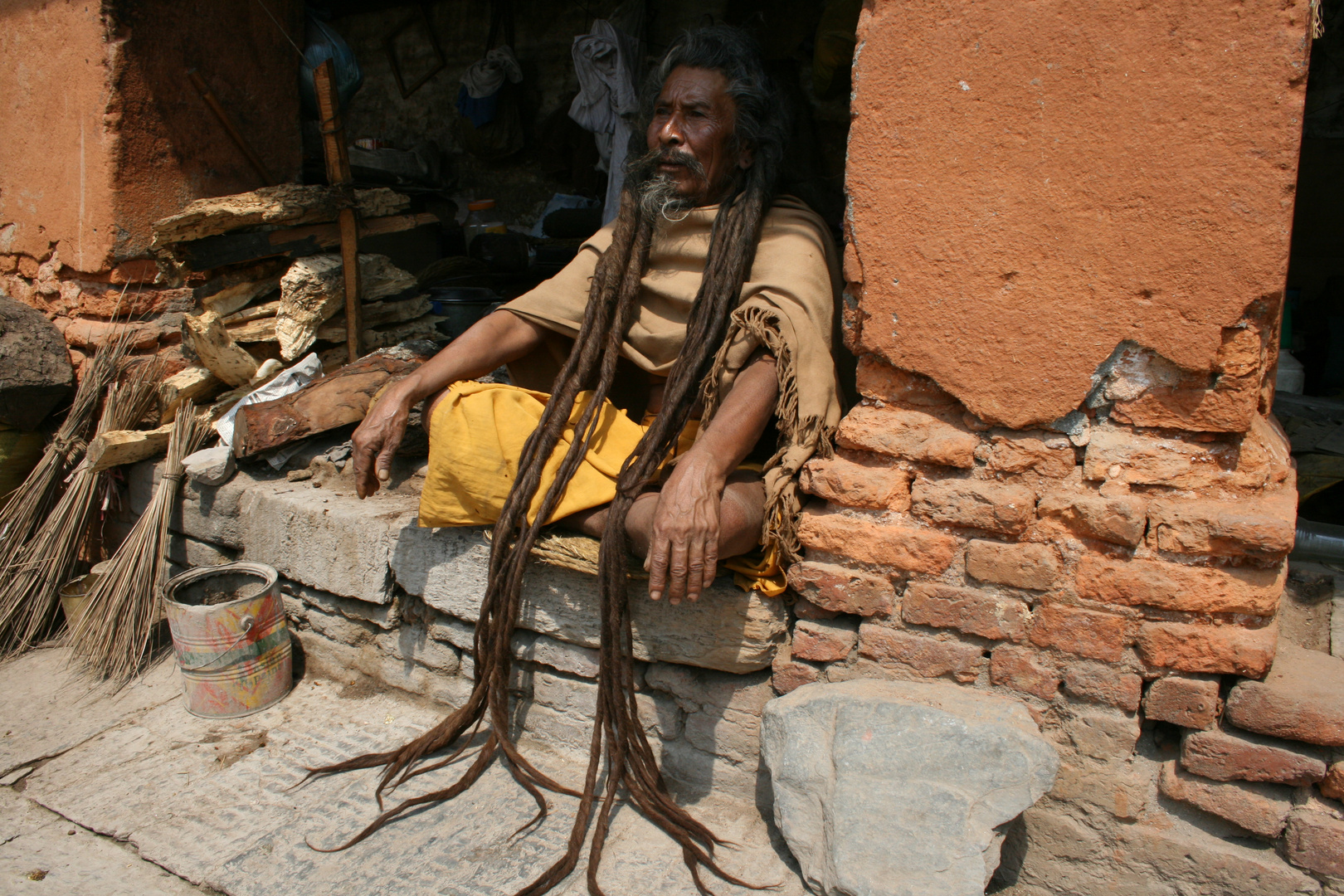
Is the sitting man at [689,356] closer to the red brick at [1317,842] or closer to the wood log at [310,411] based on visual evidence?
the wood log at [310,411]

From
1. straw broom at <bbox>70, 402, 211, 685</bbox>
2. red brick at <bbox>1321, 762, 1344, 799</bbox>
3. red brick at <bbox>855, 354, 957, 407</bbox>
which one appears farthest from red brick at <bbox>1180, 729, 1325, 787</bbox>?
straw broom at <bbox>70, 402, 211, 685</bbox>

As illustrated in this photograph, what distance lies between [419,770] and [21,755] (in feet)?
4.42

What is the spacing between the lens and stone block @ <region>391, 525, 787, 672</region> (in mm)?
2156

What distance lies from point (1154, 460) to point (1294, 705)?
56cm

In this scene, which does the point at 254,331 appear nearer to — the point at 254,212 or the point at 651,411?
the point at 254,212

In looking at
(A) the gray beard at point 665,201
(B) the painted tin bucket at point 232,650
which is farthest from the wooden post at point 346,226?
(A) the gray beard at point 665,201

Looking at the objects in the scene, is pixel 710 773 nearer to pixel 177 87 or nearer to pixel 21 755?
pixel 21 755

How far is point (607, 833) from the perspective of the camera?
2121mm

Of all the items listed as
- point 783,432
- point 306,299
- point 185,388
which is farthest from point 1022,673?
point 185,388

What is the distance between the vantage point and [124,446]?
340 centimetres

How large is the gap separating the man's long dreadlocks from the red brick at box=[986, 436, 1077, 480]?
814 millimetres

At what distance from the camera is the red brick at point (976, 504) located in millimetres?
1888

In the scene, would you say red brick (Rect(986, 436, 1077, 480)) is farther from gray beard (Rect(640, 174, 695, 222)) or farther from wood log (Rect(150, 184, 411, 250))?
wood log (Rect(150, 184, 411, 250))

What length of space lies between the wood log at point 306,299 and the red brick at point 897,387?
2.75m
